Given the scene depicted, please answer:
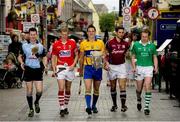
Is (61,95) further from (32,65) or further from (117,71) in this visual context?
(117,71)

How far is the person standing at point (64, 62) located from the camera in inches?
538

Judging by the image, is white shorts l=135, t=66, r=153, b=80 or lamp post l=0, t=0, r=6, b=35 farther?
lamp post l=0, t=0, r=6, b=35

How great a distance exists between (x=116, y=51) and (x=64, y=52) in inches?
49.1

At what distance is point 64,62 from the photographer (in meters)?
13.7

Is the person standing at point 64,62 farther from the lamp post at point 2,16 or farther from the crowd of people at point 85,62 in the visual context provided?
the lamp post at point 2,16

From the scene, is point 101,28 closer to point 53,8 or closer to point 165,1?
point 53,8

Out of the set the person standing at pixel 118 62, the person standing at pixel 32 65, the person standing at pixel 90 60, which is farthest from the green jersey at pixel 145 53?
the person standing at pixel 32 65

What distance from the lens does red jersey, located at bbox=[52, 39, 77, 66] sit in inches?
541

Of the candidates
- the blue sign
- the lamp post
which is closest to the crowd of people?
the blue sign

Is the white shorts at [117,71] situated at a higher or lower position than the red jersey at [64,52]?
lower

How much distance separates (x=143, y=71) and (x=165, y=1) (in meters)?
16.8

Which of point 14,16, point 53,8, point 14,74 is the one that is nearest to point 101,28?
point 53,8

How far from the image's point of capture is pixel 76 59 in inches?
546

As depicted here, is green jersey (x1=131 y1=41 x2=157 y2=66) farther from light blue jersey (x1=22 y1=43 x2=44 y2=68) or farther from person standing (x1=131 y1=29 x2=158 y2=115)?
light blue jersey (x1=22 y1=43 x2=44 y2=68)
